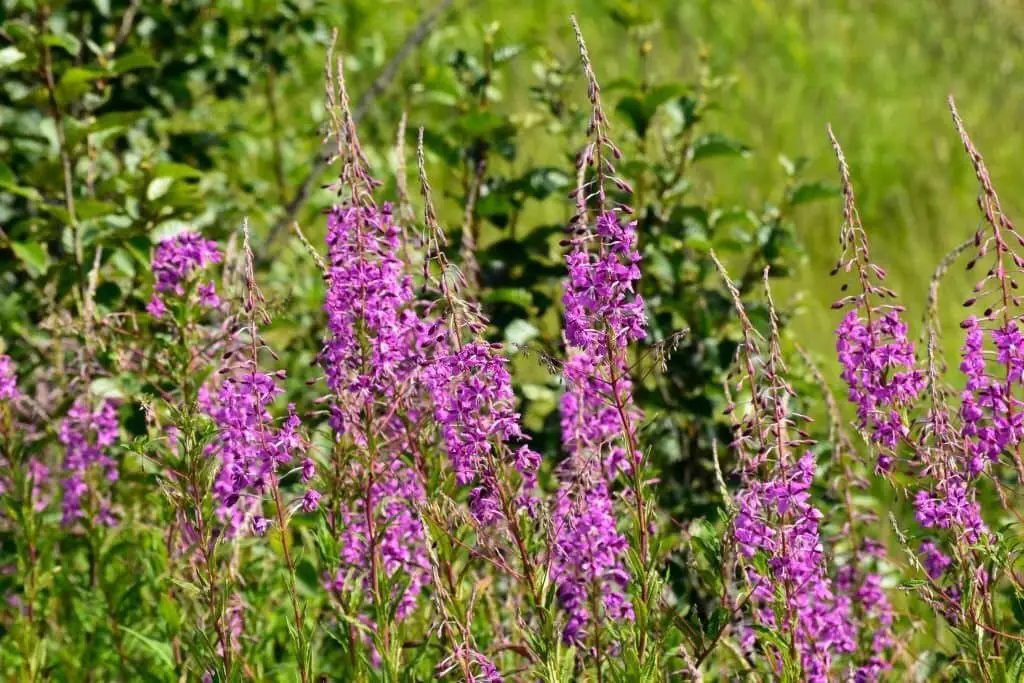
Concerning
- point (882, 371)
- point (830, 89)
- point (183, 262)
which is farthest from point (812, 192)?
point (830, 89)

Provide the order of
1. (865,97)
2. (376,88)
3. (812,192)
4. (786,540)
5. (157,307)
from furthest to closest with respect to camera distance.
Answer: (865,97), (376,88), (812,192), (157,307), (786,540)

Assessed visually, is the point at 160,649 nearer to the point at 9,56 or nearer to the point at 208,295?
the point at 208,295

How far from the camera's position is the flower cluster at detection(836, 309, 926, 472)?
2.36 metres

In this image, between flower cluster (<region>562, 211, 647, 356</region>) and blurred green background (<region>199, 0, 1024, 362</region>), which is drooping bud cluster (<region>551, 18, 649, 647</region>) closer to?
flower cluster (<region>562, 211, 647, 356</region>)

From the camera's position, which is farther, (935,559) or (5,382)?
(5,382)

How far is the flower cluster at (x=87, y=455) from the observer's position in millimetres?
3277

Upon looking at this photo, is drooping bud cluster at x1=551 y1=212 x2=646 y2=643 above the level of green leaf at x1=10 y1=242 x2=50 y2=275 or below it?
below

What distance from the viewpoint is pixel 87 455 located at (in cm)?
328

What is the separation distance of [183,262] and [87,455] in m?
0.67

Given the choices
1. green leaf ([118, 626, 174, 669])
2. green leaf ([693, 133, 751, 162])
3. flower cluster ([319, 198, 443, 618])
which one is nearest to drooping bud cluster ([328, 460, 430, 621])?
flower cluster ([319, 198, 443, 618])

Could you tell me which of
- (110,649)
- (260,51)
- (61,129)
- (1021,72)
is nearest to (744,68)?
(1021,72)

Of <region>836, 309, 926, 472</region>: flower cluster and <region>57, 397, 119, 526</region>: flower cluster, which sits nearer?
<region>836, 309, 926, 472</region>: flower cluster

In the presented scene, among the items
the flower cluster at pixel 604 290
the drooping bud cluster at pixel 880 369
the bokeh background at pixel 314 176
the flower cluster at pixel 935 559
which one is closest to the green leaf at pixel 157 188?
the bokeh background at pixel 314 176

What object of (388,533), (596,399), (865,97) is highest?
(865,97)
